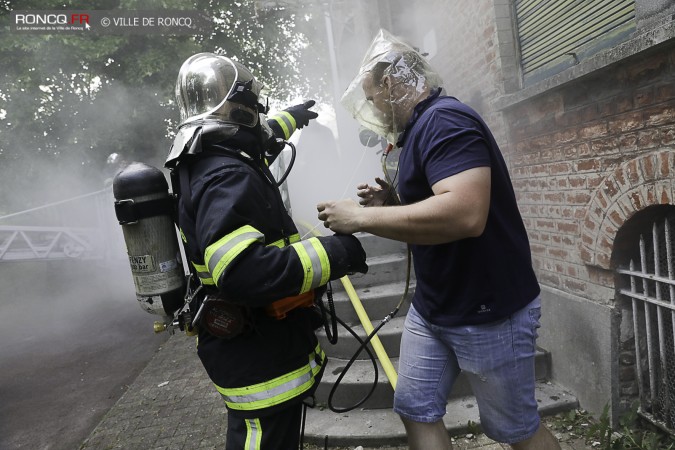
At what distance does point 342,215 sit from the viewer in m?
1.71

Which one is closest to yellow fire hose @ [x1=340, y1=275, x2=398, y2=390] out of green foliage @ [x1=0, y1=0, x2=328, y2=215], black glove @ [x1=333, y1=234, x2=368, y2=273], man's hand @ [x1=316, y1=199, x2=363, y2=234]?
black glove @ [x1=333, y1=234, x2=368, y2=273]

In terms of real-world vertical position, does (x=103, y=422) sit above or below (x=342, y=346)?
below

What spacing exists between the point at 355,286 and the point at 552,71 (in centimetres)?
257

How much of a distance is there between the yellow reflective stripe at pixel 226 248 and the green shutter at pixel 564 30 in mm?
2407

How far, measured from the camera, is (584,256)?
2.87 meters

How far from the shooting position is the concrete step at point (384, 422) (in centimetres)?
302

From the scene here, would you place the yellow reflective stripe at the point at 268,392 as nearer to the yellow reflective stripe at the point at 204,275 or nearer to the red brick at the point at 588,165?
the yellow reflective stripe at the point at 204,275

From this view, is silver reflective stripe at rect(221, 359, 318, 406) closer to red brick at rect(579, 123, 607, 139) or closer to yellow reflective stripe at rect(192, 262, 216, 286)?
yellow reflective stripe at rect(192, 262, 216, 286)

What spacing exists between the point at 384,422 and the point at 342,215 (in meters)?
2.10

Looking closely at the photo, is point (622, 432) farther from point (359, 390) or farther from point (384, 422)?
point (359, 390)

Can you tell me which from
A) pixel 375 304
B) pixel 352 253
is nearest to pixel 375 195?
pixel 352 253

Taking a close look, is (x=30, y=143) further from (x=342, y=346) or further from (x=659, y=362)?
(x=659, y=362)

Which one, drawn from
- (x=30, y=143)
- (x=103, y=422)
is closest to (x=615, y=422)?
(x=103, y=422)

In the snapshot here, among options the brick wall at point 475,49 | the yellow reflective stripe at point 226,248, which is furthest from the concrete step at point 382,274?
the yellow reflective stripe at point 226,248
